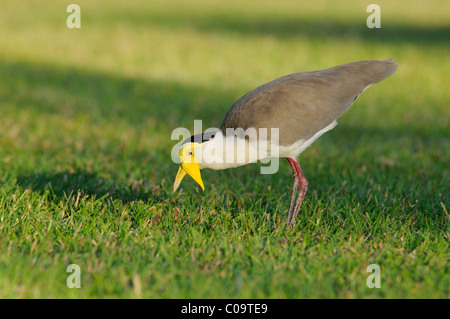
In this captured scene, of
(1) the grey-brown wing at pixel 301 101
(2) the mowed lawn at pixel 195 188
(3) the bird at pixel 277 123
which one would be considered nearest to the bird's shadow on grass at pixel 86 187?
(2) the mowed lawn at pixel 195 188

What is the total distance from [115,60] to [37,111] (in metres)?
5.37

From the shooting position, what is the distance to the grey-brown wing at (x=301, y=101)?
15.2 feet

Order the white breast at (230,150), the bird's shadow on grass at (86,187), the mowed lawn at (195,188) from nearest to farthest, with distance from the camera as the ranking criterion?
the mowed lawn at (195,188)
the white breast at (230,150)
the bird's shadow on grass at (86,187)

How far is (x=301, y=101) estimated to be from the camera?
477 centimetres

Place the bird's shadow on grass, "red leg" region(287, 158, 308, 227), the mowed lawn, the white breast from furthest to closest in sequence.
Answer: the bird's shadow on grass
"red leg" region(287, 158, 308, 227)
the white breast
the mowed lawn

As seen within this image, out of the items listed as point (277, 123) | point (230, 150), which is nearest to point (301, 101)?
point (277, 123)

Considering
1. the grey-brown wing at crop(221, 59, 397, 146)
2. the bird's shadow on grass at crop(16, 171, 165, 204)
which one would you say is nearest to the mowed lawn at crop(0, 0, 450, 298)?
the bird's shadow on grass at crop(16, 171, 165, 204)

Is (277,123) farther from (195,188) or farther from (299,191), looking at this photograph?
(195,188)

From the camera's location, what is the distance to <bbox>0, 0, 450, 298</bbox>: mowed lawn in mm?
3684

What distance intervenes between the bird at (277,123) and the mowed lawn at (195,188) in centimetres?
48

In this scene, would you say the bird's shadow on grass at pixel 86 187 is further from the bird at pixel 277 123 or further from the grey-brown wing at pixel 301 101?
the grey-brown wing at pixel 301 101

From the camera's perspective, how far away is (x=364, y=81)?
511 cm

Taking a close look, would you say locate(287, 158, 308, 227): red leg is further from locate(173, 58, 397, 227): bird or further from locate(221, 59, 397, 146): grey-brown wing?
locate(221, 59, 397, 146): grey-brown wing
